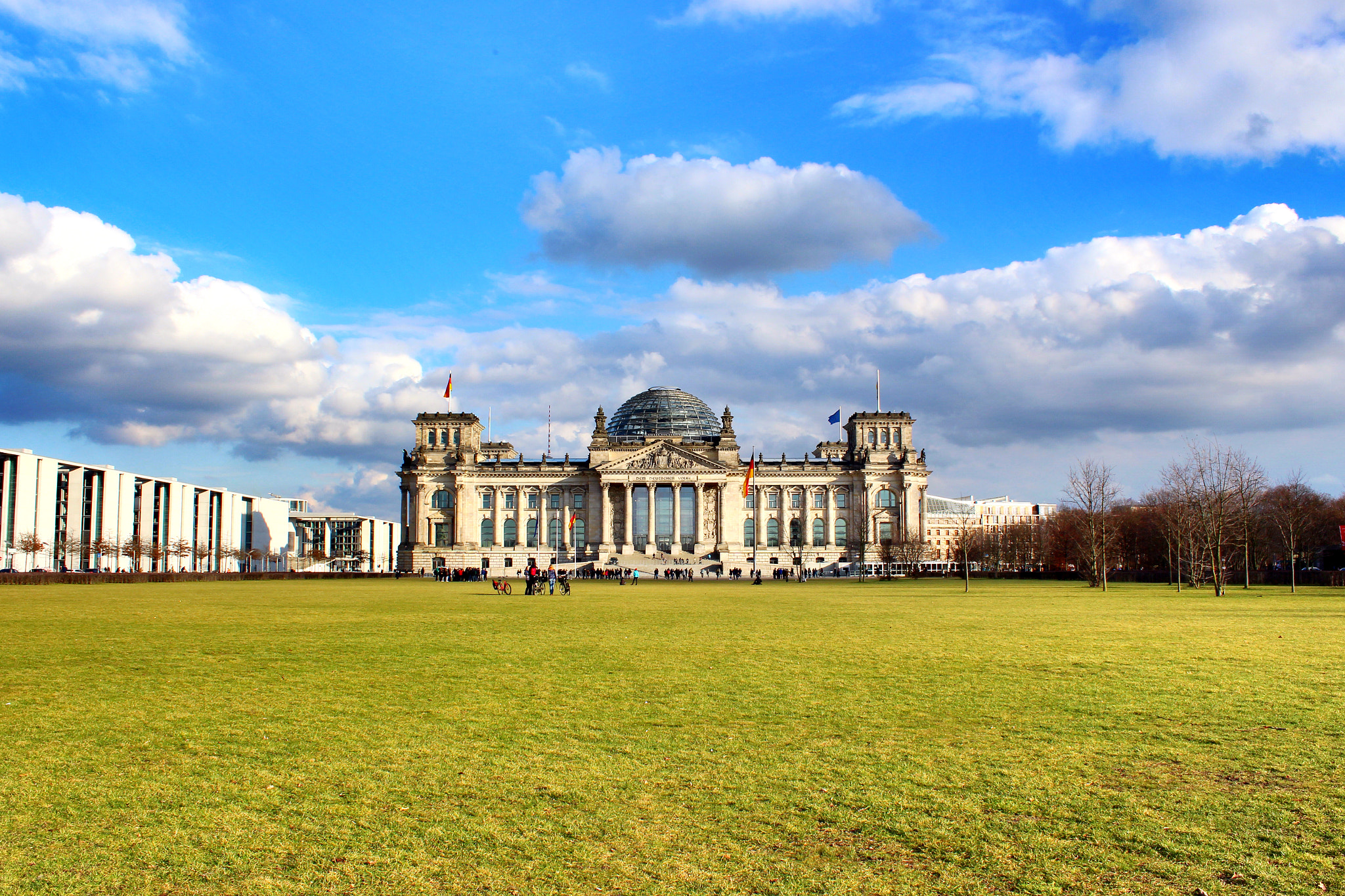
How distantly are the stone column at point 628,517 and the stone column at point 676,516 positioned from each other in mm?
5401

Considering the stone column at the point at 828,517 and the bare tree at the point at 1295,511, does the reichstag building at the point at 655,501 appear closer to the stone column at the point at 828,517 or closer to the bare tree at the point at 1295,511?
the stone column at the point at 828,517

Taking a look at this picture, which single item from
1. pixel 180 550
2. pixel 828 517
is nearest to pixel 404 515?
pixel 180 550

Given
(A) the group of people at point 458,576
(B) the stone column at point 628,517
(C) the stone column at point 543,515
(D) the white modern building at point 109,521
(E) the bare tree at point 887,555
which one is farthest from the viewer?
(C) the stone column at point 543,515

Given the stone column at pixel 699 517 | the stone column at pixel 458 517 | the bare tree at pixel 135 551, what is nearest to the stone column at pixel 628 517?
the stone column at pixel 699 517

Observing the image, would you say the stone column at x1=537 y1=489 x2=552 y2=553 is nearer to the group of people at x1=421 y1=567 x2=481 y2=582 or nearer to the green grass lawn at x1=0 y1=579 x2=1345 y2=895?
the group of people at x1=421 y1=567 x2=481 y2=582

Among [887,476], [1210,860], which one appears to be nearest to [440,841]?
[1210,860]

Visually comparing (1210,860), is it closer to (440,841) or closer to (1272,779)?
(1272,779)

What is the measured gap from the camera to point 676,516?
134 metres

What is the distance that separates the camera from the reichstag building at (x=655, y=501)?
5236 inches

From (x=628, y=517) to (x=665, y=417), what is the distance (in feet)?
65.9

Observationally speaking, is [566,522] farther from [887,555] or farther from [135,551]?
[135,551]

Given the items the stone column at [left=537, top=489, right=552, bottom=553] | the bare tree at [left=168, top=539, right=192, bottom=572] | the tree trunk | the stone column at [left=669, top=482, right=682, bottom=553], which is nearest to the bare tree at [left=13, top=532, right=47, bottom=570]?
the bare tree at [left=168, top=539, right=192, bottom=572]

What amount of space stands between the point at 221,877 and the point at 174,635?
Result: 19988 mm

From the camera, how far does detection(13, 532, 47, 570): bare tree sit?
98188 millimetres
